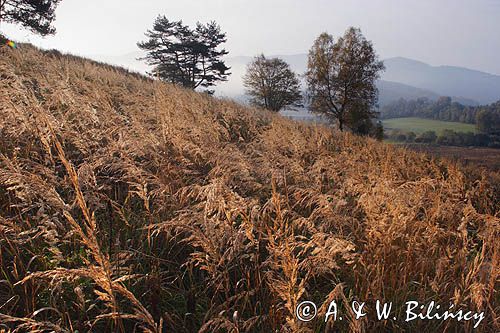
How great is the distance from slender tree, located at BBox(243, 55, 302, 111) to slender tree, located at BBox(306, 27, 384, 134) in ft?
26.3

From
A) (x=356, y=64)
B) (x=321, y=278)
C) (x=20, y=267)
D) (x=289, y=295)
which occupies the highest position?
(x=356, y=64)

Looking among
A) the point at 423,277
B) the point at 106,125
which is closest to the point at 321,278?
the point at 423,277

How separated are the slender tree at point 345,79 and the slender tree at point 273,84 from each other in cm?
802

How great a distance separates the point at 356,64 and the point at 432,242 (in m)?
29.1

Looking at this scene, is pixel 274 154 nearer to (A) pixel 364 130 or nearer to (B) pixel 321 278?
(B) pixel 321 278

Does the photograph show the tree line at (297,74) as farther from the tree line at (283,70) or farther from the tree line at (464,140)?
the tree line at (464,140)

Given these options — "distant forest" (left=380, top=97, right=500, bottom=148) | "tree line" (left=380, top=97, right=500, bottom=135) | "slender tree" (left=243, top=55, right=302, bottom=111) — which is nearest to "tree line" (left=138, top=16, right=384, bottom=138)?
"slender tree" (left=243, top=55, right=302, bottom=111)

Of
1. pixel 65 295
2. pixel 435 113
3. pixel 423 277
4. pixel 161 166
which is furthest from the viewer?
pixel 435 113

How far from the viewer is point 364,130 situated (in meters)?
31.9

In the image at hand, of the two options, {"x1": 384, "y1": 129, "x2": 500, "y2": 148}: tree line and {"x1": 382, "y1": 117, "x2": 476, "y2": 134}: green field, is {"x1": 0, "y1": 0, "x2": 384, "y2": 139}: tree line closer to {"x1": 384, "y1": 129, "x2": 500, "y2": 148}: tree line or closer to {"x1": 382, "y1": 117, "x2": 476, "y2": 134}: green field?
{"x1": 384, "y1": 129, "x2": 500, "y2": 148}: tree line

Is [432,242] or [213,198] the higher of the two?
[213,198]

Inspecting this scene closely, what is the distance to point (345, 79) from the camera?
28.8m

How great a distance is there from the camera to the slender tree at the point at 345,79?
2864 centimetres

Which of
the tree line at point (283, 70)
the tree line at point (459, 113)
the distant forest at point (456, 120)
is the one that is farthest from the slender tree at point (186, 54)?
the tree line at point (459, 113)
